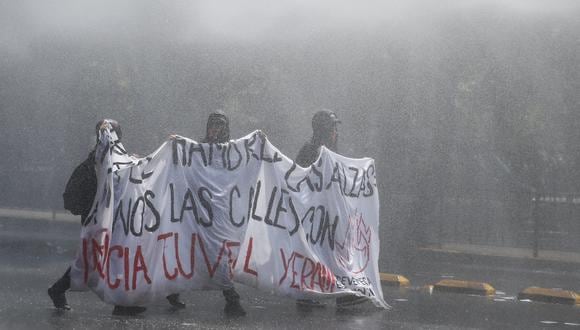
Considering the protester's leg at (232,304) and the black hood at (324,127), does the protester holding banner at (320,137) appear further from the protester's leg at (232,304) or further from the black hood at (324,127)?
the protester's leg at (232,304)

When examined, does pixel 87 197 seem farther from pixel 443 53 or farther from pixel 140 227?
pixel 443 53

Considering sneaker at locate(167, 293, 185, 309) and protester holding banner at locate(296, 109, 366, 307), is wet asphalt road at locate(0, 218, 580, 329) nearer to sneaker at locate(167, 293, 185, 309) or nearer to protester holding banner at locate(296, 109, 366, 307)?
sneaker at locate(167, 293, 185, 309)

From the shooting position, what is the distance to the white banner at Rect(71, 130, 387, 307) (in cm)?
893

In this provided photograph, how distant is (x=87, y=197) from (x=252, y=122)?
17.6 m

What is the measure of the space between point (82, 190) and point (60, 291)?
77cm

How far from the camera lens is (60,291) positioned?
8.98 meters

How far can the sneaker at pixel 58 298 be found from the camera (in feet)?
29.5

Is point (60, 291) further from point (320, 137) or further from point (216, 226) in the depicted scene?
point (320, 137)

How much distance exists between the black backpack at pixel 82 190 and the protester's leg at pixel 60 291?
48 centimetres

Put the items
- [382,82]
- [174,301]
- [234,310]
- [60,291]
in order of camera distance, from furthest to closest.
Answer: [382,82] < [174,301] < [234,310] < [60,291]

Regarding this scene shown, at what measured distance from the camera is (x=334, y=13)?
23.5 meters

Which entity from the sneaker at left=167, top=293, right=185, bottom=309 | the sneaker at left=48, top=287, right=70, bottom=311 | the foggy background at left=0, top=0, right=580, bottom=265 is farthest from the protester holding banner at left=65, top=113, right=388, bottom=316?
the foggy background at left=0, top=0, right=580, bottom=265

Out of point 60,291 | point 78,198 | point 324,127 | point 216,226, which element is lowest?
point 60,291

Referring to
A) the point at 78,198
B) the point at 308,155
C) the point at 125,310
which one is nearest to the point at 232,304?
the point at 125,310
